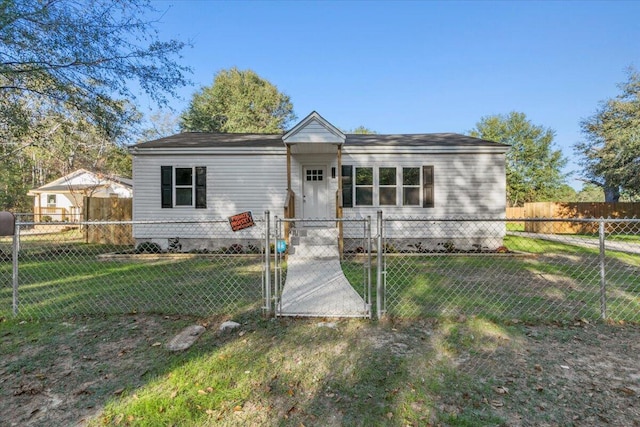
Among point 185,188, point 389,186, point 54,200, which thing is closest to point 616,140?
point 389,186

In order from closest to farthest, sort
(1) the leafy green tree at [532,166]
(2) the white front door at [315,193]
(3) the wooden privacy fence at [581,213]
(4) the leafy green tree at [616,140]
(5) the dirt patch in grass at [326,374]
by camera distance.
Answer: (5) the dirt patch in grass at [326,374]
(2) the white front door at [315,193]
(4) the leafy green tree at [616,140]
(3) the wooden privacy fence at [581,213]
(1) the leafy green tree at [532,166]

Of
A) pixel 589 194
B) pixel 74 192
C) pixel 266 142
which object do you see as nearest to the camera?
pixel 266 142

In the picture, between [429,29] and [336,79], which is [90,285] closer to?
[429,29]

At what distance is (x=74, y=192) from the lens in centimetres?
2478

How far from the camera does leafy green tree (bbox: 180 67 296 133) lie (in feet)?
101

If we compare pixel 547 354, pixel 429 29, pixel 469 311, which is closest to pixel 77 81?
pixel 469 311

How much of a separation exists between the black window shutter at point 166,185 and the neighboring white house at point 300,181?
1.2 inches

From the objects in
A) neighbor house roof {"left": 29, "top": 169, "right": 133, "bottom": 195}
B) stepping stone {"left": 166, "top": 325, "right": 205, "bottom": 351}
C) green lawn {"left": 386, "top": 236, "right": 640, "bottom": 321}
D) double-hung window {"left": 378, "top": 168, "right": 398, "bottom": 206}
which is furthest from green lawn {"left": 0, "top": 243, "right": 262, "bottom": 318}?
neighbor house roof {"left": 29, "top": 169, "right": 133, "bottom": 195}

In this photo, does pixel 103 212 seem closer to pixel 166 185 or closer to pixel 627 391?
pixel 166 185

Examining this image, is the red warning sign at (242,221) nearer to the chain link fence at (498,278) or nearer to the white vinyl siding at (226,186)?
the chain link fence at (498,278)

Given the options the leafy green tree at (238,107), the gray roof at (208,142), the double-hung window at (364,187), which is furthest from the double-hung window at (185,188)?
the leafy green tree at (238,107)

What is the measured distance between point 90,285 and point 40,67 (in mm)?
5725

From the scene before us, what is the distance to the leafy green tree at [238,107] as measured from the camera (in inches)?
1208

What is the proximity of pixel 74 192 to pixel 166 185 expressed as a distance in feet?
64.7
